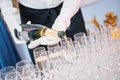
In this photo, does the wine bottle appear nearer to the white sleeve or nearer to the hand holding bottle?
the hand holding bottle

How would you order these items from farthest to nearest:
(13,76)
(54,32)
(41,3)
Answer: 1. (41,3)
2. (54,32)
3. (13,76)

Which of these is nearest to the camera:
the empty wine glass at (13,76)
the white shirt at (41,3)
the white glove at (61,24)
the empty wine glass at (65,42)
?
the empty wine glass at (13,76)

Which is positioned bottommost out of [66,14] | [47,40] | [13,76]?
[13,76]

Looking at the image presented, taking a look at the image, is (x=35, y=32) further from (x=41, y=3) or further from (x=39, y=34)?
(x=41, y=3)

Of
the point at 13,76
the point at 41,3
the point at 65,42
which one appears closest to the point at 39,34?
the point at 65,42

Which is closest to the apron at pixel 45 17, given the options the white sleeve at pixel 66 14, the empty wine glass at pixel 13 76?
the white sleeve at pixel 66 14

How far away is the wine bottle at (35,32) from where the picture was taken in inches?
40.1

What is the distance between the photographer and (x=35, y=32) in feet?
3.48

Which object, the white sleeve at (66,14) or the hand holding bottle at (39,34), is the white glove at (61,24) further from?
the hand holding bottle at (39,34)

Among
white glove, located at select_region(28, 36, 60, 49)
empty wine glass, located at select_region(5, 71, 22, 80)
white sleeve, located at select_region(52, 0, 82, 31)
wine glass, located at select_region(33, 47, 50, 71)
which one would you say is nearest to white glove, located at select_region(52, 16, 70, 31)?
white sleeve, located at select_region(52, 0, 82, 31)

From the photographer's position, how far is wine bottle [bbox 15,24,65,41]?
1.02 meters

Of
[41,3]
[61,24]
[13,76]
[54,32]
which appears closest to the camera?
[13,76]

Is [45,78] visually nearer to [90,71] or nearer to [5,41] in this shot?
[90,71]

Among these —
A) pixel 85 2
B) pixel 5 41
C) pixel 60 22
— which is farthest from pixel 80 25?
pixel 85 2
